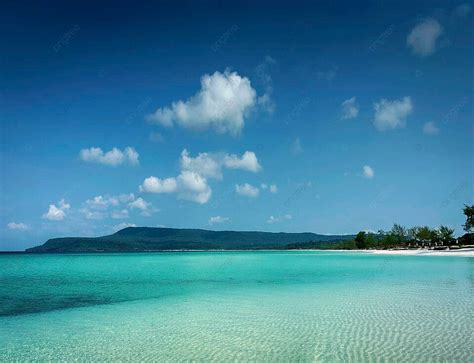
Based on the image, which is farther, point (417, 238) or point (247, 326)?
point (417, 238)

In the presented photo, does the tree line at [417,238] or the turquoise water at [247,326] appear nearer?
the turquoise water at [247,326]

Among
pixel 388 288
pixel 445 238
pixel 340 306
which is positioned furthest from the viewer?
pixel 445 238

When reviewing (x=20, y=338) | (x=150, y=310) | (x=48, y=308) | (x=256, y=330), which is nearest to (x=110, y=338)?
(x=20, y=338)

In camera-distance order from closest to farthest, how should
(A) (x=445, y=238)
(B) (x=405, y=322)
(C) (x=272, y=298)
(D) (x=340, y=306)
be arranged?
(B) (x=405, y=322), (D) (x=340, y=306), (C) (x=272, y=298), (A) (x=445, y=238)

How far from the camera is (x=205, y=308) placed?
19.0 meters

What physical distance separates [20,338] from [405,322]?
12.6m

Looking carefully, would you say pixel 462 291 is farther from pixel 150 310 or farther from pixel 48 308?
pixel 48 308

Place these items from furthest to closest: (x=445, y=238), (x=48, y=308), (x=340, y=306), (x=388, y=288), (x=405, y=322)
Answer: (x=445, y=238) → (x=388, y=288) → (x=48, y=308) → (x=340, y=306) → (x=405, y=322)

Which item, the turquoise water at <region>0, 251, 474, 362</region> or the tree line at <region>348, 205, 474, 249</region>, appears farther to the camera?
the tree line at <region>348, 205, 474, 249</region>

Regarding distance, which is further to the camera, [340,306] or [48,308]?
[48,308]

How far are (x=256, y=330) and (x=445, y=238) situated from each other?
391ft

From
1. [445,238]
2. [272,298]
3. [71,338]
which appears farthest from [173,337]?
A: [445,238]

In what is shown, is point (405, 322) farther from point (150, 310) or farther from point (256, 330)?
point (150, 310)

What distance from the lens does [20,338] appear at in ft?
44.2
